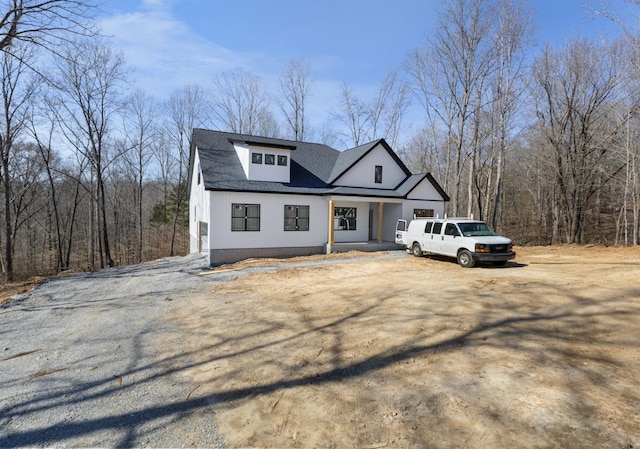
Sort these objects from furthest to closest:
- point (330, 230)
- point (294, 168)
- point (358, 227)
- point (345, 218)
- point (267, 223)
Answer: point (358, 227), point (345, 218), point (294, 168), point (330, 230), point (267, 223)

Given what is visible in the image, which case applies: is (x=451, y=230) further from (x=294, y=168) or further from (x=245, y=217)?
(x=294, y=168)

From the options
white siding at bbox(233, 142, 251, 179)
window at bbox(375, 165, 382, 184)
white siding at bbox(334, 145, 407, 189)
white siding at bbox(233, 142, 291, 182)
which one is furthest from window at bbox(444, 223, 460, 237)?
white siding at bbox(233, 142, 251, 179)

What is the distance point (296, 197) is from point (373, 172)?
5945mm

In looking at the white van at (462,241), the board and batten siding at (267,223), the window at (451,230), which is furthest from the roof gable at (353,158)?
the window at (451,230)

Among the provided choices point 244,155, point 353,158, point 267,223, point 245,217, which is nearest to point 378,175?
point 353,158

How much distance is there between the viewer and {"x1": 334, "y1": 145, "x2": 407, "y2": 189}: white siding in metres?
19.2

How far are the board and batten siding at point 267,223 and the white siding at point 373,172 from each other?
285cm

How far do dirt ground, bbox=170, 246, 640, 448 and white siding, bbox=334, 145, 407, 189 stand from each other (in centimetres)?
1118

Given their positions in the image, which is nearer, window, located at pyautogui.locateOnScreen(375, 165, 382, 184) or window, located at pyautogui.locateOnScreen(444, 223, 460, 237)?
window, located at pyautogui.locateOnScreen(444, 223, 460, 237)

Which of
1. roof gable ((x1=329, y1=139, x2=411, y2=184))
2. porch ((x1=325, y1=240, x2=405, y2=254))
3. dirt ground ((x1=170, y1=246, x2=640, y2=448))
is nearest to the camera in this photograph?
dirt ground ((x1=170, y1=246, x2=640, y2=448))

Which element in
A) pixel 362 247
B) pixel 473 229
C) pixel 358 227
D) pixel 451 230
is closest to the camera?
pixel 473 229

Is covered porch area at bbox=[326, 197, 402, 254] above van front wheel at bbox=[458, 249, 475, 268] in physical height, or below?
above

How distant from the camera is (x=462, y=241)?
40.4ft

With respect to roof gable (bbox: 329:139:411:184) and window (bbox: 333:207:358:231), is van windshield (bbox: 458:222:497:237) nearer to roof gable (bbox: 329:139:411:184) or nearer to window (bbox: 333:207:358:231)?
window (bbox: 333:207:358:231)
